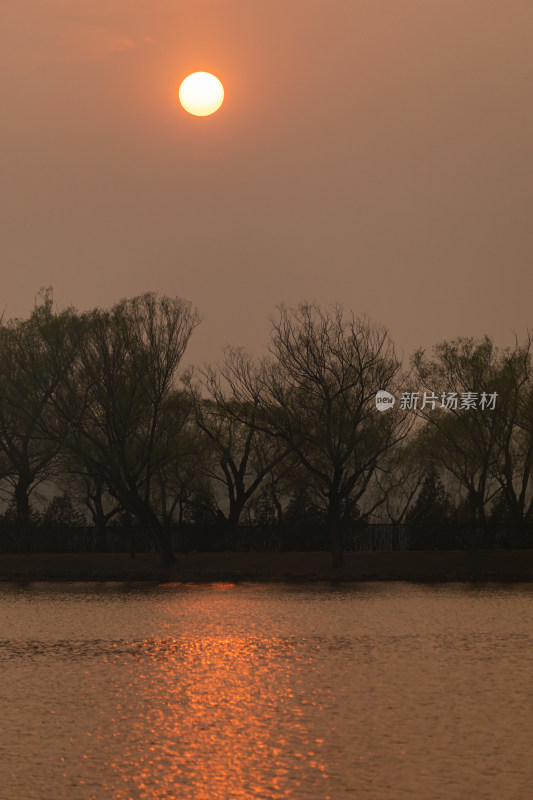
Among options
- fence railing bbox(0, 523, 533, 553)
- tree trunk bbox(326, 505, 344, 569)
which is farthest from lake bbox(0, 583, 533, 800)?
fence railing bbox(0, 523, 533, 553)

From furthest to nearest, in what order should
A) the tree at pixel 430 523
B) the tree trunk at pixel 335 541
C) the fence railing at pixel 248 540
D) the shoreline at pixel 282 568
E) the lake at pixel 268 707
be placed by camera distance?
the fence railing at pixel 248 540 → the tree at pixel 430 523 → the tree trunk at pixel 335 541 → the shoreline at pixel 282 568 → the lake at pixel 268 707

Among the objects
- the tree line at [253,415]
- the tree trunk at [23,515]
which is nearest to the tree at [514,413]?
the tree line at [253,415]

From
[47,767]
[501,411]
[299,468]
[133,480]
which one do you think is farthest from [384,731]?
[299,468]

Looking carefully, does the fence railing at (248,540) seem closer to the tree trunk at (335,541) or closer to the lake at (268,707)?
the tree trunk at (335,541)

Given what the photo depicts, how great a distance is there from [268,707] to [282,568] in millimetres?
29850

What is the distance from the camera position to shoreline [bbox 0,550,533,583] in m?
37.9

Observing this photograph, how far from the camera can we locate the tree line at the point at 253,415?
4109cm

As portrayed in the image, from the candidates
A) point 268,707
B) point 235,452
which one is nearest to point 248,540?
point 235,452

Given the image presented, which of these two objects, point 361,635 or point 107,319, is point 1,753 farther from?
point 107,319

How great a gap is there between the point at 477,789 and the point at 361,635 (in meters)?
10.2

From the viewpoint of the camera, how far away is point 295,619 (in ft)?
66.7

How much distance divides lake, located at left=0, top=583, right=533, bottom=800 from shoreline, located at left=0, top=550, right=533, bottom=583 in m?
16.9

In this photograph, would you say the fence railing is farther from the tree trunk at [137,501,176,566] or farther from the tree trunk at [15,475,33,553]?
the tree trunk at [137,501,176,566]

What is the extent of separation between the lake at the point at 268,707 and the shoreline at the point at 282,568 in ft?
55.4
